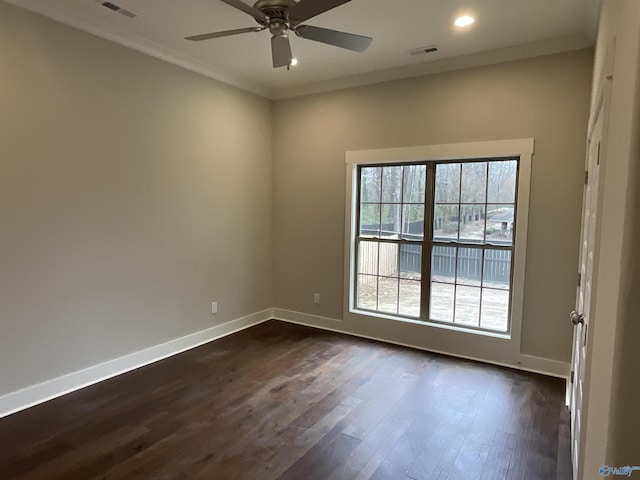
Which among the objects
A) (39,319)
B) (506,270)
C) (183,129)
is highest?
(183,129)

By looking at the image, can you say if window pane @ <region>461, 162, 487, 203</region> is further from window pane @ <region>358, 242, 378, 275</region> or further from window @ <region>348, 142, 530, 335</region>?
window pane @ <region>358, 242, 378, 275</region>

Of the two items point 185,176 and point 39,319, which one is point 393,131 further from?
point 39,319

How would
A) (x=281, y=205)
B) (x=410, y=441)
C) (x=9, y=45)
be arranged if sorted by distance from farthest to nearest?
(x=281, y=205)
(x=9, y=45)
(x=410, y=441)

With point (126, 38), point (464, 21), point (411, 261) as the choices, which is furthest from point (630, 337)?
point (126, 38)

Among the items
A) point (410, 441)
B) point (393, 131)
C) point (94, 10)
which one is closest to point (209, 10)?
point (94, 10)

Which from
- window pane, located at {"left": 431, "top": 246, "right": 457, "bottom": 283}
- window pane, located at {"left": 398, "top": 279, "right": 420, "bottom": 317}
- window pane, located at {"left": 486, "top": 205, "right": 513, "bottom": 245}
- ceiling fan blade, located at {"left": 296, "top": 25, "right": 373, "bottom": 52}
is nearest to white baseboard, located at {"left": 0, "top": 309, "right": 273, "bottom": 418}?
window pane, located at {"left": 398, "top": 279, "right": 420, "bottom": 317}

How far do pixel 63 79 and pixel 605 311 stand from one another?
363cm

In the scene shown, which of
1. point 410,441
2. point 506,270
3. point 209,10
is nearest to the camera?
point 410,441

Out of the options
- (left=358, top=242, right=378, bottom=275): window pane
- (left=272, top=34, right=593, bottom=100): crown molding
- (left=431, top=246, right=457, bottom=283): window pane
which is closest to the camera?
(left=272, top=34, right=593, bottom=100): crown molding

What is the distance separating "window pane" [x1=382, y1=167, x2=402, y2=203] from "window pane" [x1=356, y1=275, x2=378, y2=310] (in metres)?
0.94

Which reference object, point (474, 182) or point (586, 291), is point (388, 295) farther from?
point (586, 291)

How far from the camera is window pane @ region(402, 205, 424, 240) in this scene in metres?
4.26

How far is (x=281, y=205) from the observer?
16.6 ft

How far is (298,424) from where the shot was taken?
108 inches
